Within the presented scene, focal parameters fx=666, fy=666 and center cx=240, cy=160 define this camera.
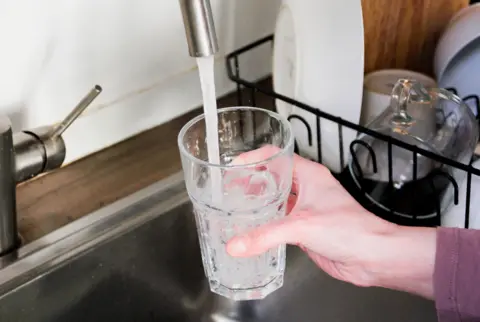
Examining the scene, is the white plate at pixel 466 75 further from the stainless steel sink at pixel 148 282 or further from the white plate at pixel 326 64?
the stainless steel sink at pixel 148 282

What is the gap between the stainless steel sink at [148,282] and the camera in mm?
651

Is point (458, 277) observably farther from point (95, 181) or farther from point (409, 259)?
point (95, 181)

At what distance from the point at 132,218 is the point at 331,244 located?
0.23 m

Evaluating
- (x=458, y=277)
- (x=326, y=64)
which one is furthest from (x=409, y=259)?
(x=326, y=64)


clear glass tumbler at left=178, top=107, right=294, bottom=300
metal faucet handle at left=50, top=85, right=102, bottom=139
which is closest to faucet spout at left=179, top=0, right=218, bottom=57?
clear glass tumbler at left=178, top=107, right=294, bottom=300

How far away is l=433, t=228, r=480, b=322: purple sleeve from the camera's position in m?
0.54

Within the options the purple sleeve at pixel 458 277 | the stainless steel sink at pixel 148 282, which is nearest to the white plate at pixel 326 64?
the stainless steel sink at pixel 148 282

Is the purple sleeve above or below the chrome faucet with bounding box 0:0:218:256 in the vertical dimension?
below

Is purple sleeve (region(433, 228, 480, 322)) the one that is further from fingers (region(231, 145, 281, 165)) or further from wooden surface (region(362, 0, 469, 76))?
wooden surface (region(362, 0, 469, 76))

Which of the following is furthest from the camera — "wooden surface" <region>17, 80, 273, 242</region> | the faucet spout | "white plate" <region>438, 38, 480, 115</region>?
"white plate" <region>438, 38, 480, 115</region>

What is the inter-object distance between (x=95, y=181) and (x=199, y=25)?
0.34 meters

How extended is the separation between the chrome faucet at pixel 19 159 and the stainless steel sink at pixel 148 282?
1.0 inches

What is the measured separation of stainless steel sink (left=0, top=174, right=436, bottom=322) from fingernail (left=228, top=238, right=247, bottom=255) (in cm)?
18

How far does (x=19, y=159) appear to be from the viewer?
64cm
